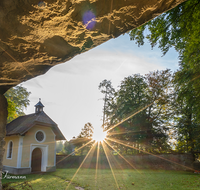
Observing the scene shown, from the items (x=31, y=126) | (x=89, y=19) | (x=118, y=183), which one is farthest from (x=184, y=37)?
(x=31, y=126)

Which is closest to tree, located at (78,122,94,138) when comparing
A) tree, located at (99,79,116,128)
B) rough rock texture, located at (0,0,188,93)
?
tree, located at (99,79,116,128)

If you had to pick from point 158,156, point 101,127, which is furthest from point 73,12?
point 101,127

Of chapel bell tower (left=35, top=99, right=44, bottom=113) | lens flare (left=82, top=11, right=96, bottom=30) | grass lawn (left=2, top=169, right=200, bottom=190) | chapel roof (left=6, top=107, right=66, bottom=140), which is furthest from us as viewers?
chapel bell tower (left=35, top=99, right=44, bottom=113)

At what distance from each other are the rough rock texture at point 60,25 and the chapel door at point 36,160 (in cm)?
1599

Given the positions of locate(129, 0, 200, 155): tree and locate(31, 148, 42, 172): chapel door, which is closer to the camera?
locate(129, 0, 200, 155): tree

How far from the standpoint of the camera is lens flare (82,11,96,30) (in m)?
1.81

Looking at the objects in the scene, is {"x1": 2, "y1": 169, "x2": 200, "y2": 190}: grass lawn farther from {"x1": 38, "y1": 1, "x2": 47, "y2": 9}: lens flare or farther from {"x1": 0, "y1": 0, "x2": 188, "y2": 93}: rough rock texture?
{"x1": 38, "y1": 1, "x2": 47, "y2": 9}: lens flare

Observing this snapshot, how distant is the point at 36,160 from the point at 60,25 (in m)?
17.2

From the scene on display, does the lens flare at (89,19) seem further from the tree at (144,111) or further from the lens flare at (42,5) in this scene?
the tree at (144,111)

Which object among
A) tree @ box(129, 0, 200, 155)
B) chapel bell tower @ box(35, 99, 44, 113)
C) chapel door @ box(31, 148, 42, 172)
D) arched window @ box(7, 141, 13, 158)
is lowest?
chapel door @ box(31, 148, 42, 172)

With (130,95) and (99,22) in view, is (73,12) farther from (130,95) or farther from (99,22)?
(130,95)

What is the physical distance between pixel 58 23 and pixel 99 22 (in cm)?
52

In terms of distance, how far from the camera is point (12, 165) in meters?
13.5

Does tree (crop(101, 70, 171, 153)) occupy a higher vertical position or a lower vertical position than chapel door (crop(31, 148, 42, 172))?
higher
